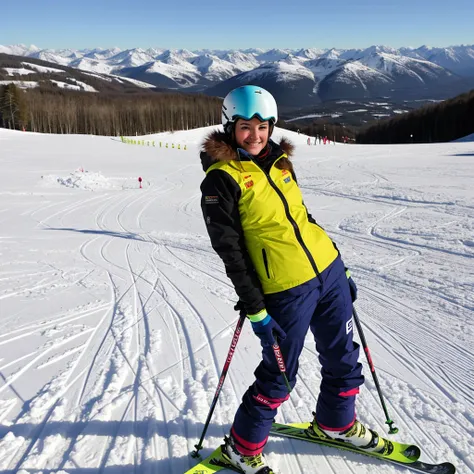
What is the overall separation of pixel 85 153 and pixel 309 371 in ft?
106

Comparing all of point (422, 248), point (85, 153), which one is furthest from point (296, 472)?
point (85, 153)

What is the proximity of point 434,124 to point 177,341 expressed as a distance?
80.8 meters

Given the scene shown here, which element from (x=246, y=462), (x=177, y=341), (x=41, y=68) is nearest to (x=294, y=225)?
(x=246, y=462)

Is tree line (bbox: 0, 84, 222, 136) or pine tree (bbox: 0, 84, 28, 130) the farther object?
tree line (bbox: 0, 84, 222, 136)

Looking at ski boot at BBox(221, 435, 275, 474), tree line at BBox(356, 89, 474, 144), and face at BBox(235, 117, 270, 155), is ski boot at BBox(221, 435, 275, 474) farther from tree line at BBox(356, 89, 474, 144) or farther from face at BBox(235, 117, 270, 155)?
tree line at BBox(356, 89, 474, 144)

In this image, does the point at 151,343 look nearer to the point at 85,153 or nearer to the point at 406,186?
the point at 406,186

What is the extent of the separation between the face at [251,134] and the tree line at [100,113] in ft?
224

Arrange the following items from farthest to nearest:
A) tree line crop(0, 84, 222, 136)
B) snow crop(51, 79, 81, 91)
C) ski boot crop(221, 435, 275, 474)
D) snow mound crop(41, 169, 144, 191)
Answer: snow crop(51, 79, 81, 91) < tree line crop(0, 84, 222, 136) < snow mound crop(41, 169, 144, 191) < ski boot crop(221, 435, 275, 474)

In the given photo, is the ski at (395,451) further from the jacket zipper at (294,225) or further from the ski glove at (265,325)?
the jacket zipper at (294,225)

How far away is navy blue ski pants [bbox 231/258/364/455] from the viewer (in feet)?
7.91

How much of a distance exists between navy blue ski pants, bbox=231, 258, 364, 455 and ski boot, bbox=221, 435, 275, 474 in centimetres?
6

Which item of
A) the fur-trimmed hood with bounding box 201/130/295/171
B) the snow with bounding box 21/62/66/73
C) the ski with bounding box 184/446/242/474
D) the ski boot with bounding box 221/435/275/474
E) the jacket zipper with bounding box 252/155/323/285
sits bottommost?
the ski with bounding box 184/446/242/474

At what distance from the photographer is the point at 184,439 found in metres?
3.00

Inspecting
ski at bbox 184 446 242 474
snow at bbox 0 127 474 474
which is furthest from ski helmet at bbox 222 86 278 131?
snow at bbox 0 127 474 474
